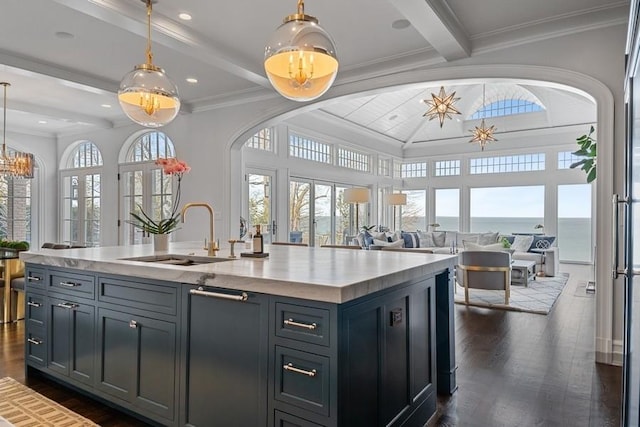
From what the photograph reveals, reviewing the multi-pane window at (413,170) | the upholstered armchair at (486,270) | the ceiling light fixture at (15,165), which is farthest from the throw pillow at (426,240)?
the ceiling light fixture at (15,165)

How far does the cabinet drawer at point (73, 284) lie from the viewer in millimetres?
2617

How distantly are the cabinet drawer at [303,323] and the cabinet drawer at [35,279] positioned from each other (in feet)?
7.08

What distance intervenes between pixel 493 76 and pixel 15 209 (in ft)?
28.4

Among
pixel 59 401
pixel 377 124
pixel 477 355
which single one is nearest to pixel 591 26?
pixel 477 355

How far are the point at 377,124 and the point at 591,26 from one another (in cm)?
627

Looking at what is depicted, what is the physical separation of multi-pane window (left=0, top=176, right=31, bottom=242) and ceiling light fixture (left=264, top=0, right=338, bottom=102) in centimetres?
760

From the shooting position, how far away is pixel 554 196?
32.3 feet

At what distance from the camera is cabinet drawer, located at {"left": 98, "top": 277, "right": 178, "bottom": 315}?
7.27ft

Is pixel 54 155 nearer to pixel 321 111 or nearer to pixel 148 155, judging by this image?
pixel 148 155

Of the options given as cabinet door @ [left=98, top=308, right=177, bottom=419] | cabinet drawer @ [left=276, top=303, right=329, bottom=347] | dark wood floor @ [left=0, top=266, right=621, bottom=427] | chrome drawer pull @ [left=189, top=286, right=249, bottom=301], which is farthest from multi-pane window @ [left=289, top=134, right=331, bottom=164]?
cabinet drawer @ [left=276, top=303, right=329, bottom=347]

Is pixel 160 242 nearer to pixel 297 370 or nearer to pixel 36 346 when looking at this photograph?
pixel 36 346

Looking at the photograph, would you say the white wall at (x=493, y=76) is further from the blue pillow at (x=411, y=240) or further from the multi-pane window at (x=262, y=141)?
the blue pillow at (x=411, y=240)

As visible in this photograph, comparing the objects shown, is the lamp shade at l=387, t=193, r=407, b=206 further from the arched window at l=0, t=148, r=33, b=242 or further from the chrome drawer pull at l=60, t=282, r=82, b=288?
the chrome drawer pull at l=60, t=282, r=82, b=288

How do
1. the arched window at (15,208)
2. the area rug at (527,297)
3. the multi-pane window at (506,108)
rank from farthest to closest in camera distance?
the multi-pane window at (506,108) → the arched window at (15,208) → the area rug at (527,297)
